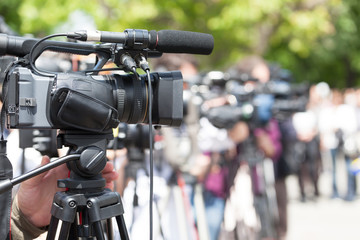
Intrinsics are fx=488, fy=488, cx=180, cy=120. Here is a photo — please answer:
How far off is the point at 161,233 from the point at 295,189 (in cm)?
609

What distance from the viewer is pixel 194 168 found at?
12.5 feet

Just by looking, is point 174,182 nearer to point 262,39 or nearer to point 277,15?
point 277,15

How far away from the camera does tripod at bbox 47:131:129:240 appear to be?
147 centimetres

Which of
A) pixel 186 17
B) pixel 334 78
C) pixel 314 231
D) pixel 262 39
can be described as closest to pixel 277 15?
pixel 262 39

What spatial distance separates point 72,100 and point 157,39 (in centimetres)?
34

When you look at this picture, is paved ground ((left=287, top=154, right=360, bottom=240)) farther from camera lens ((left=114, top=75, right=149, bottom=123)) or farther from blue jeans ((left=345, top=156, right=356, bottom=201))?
camera lens ((left=114, top=75, right=149, bottom=123))

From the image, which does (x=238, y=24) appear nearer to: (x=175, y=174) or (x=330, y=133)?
(x=330, y=133)

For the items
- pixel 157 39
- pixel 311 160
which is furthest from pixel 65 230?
pixel 311 160

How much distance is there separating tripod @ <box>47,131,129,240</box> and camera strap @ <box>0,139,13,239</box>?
16cm

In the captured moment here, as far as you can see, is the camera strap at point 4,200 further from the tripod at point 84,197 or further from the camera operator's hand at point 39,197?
the camera operator's hand at point 39,197

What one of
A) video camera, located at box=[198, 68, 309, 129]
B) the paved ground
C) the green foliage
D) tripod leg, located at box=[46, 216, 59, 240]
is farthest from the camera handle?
the green foliage

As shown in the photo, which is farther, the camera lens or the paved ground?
the paved ground

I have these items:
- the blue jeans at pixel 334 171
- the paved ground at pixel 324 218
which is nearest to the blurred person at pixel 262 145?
the paved ground at pixel 324 218

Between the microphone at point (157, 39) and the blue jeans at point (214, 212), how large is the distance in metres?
2.58
